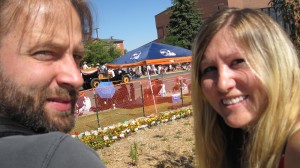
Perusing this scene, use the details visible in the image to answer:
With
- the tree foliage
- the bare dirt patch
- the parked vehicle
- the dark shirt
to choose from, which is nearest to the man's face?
the dark shirt

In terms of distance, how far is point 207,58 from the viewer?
6.79 ft

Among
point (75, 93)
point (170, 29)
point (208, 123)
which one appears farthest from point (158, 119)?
point (170, 29)

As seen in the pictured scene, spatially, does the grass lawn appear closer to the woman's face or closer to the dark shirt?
the woman's face

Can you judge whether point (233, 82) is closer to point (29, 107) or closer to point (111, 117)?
point (29, 107)

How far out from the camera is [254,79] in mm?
1890

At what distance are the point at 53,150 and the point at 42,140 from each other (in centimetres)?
5

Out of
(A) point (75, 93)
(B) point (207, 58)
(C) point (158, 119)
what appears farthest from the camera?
(C) point (158, 119)

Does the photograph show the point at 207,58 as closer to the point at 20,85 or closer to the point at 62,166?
the point at 20,85

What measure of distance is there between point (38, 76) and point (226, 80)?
1.14 m

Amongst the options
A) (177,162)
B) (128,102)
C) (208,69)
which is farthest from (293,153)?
(128,102)

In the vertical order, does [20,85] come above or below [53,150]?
above

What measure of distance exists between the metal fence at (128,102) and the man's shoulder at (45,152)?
986cm

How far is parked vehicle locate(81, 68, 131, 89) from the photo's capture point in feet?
77.1

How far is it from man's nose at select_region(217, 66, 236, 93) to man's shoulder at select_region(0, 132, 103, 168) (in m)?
1.18
